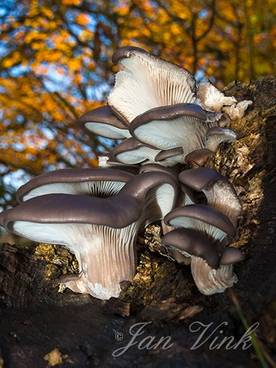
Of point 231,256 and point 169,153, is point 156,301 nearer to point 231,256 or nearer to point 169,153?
point 231,256

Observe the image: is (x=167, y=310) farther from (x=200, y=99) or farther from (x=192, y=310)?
(x=200, y=99)

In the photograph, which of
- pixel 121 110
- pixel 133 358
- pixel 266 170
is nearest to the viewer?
pixel 133 358

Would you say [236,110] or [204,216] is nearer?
[204,216]

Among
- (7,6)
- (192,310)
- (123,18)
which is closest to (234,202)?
(192,310)

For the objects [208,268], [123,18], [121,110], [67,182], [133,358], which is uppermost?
[123,18]

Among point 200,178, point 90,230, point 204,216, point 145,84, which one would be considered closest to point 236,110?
point 145,84

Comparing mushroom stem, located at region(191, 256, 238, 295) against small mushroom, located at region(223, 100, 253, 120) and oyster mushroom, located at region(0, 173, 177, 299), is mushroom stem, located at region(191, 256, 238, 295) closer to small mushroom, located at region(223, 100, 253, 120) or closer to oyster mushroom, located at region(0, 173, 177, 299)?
oyster mushroom, located at region(0, 173, 177, 299)
